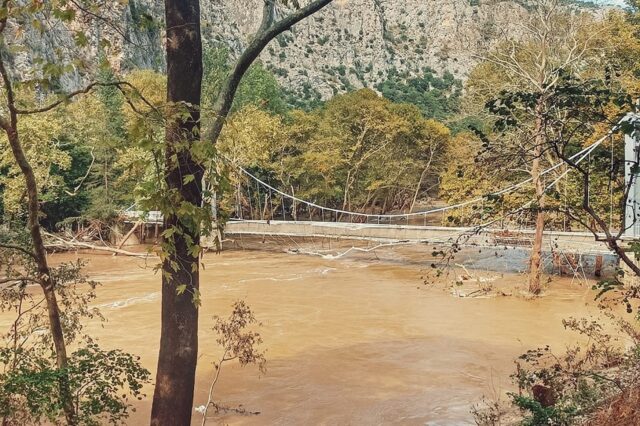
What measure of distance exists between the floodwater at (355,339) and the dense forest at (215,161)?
23.6 inches

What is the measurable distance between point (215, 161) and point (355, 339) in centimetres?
641

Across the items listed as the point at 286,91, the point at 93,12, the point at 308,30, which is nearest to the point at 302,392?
the point at 93,12

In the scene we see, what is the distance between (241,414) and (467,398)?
2249 millimetres

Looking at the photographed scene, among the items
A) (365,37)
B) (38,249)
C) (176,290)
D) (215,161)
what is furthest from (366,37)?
(215,161)

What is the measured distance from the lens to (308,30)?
66.9 m

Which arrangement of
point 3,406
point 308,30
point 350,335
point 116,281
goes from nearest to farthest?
point 3,406
point 350,335
point 116,281
point 308,30

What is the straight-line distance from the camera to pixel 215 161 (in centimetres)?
221

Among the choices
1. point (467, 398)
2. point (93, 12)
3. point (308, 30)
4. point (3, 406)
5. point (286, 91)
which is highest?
point (308, 30)

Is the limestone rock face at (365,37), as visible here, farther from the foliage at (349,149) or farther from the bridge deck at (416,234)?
the bridge deck at (416,234)

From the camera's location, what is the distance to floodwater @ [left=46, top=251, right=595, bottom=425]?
5.60m

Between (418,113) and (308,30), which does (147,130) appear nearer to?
(418,113)

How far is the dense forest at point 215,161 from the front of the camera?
2324 millimetres

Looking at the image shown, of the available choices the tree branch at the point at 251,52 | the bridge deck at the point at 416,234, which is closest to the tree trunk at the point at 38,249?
the tree branch at the point at 251,52

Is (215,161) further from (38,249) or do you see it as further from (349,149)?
(349,149)
